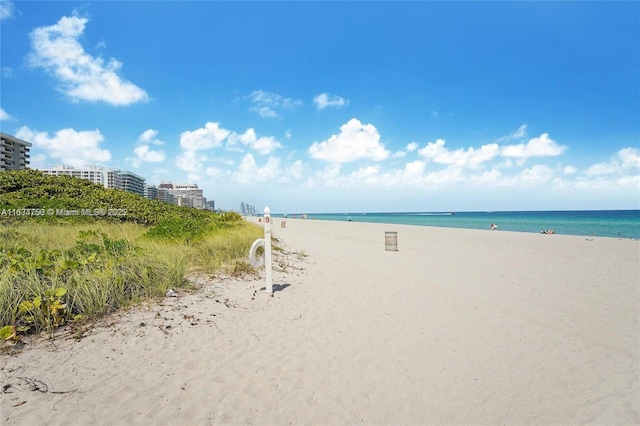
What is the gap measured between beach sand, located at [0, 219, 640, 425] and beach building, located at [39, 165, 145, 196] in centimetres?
9143

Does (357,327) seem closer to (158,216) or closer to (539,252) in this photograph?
(539,252)

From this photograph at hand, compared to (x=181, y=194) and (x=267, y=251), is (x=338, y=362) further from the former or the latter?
(x=181, y=194)

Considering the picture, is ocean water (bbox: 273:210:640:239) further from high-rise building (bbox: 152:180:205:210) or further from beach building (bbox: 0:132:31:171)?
high-rise building (bbox: 152:180:205:210)

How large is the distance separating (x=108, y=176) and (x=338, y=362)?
99.5m

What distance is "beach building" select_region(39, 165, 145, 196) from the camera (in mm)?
84769

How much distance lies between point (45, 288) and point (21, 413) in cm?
241

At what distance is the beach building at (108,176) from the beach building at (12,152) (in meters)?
20.7

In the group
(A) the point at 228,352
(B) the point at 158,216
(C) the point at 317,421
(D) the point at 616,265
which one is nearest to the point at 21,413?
(A) the point at 228,352

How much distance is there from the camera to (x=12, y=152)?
194 ft

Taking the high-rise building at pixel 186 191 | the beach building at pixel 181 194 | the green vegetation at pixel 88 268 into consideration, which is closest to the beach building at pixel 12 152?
the beach building at pixel 181 194

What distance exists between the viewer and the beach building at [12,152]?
55.7 m

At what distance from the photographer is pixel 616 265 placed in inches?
407

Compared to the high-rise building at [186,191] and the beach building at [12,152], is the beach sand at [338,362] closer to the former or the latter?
the beach building at [12,152]

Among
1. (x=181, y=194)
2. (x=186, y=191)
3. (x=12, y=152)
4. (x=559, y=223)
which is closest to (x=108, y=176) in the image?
(x=12, y=152)
